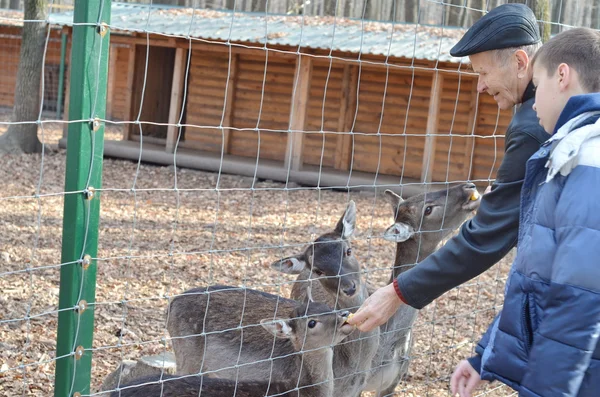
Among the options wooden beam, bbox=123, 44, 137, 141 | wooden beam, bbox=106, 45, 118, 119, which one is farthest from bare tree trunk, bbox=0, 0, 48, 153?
wooden beam, bbox=106, 45, 118, 119

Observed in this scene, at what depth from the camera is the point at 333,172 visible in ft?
54.4

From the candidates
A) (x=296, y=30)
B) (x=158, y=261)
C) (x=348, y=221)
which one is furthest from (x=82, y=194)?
(x=296, y=30)

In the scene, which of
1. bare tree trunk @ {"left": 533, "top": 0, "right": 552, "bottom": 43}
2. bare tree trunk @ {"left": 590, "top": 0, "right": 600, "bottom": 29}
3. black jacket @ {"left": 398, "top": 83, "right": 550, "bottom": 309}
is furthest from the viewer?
bare tree trunk @ {"left": 590, "top": 0, "right": 600, "bottom": 29}

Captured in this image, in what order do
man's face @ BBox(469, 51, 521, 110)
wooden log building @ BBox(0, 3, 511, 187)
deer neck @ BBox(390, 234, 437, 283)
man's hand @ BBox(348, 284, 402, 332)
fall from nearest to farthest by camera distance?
1. man's hand @ BBox(348, 284, 402, 332)
2. man's face @ BBox(469, 51, 521, 110)
3. deer neck @ BBox(390, 234, 437, 283)
4. wooden log building @ BBox(0, 3, 511, 187)

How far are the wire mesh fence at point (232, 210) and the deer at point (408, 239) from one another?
0.07 feet

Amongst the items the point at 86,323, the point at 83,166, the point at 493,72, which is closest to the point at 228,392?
the point at 86,323

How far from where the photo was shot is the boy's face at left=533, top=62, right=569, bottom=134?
8.79 feet

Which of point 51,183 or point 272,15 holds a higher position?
point 272,15

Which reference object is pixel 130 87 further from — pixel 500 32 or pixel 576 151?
pixel 576 151

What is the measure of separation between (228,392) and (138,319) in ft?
9.90

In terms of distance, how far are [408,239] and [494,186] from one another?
244 cm

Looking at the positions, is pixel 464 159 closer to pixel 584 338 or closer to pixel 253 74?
pixel 253 74

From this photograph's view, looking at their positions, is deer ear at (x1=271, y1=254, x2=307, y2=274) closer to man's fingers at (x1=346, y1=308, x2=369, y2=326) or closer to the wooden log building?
man's fingers at (x1=346, y1=308, x2=369, y2=326)

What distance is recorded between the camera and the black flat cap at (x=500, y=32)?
11.4 feet
